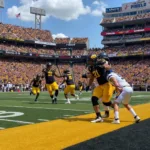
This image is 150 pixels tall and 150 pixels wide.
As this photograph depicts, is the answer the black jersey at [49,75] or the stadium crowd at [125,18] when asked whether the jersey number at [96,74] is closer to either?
the black jersey at [49,75]

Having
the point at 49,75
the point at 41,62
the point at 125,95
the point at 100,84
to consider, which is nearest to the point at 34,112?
the point at 100,84

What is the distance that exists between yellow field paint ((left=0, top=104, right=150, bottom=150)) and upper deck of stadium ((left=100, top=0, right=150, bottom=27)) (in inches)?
2385

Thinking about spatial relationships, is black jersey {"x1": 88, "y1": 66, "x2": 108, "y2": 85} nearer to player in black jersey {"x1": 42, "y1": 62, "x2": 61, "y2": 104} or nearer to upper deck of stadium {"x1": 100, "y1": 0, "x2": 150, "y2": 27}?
player in black jersey {"x1": 42, "y1": 62, "x2": 61, "y2": 104}

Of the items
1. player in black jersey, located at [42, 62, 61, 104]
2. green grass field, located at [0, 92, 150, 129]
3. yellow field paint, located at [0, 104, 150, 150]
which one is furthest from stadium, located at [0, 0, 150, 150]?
yellow field paint, located at [0, 104, 150, 150]

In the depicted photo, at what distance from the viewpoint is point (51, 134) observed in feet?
17.5

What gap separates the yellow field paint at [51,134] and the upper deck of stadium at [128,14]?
6059cm

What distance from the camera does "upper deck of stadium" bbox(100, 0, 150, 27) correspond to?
6566 cm

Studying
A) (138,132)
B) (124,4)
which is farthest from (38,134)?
(124,4)

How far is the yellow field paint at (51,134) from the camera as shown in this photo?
14.5 ft

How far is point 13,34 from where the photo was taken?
56312 millimetres

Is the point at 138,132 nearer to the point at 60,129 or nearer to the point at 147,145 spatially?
the point at 147,145

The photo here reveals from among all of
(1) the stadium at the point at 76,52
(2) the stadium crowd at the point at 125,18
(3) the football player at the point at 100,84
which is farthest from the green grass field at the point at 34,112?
(2) the stadium crowd at the point at 125,18

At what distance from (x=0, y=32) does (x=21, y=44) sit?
18.3 feet

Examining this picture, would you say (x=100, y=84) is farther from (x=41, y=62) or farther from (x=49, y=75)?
(x=41, y=62)
